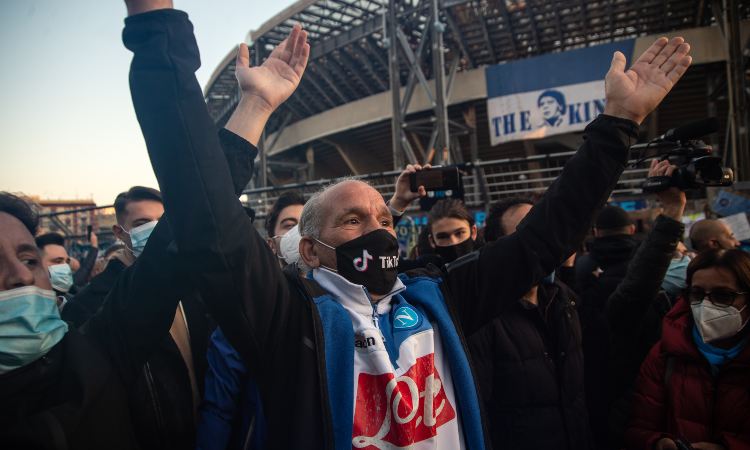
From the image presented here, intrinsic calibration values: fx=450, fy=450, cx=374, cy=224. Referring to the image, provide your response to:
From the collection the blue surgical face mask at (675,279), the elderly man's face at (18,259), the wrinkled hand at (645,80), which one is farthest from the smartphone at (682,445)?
the elderly man's face at (18,259)

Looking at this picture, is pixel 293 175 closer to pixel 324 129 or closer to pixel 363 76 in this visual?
pixel 324 129

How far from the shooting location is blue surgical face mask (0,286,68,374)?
3.56 feet

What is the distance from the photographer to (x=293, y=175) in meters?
19.1

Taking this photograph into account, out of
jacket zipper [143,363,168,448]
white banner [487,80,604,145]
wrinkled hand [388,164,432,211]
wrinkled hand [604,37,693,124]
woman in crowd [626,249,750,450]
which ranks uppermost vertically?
white banner [487,80,604,145]

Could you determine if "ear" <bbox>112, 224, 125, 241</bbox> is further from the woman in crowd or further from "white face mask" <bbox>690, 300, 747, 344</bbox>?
"white face mask" <bbox>690, 300, 747, 344</bbox>

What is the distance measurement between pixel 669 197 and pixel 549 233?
115cm

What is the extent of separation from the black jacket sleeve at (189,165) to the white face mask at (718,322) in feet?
6.97

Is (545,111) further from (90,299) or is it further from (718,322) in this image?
(90,299)

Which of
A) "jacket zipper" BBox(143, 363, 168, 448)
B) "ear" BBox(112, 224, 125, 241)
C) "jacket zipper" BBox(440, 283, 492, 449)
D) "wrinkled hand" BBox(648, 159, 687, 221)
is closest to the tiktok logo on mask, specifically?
"jacket zipper" BBox(440, 283, 492, 449)

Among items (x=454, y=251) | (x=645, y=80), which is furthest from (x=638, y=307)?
(x=645, y=80)

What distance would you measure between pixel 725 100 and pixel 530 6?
5.96 metres

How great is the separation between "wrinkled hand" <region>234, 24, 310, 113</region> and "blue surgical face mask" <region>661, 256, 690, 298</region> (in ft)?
9.12

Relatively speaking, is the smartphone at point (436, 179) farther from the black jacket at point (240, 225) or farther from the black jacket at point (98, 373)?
the black jacket at point (98, 373)

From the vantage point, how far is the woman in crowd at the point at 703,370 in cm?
197
